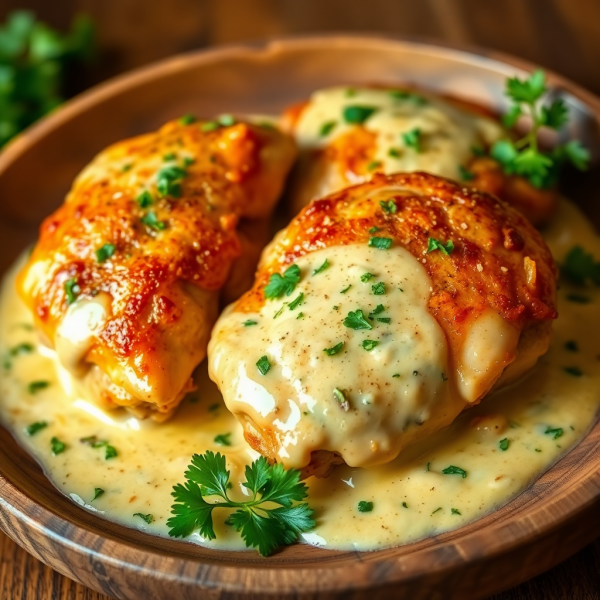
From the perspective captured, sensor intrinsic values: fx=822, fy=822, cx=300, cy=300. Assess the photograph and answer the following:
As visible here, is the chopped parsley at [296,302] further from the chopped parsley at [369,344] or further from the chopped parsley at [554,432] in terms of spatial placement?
the chopped parsley at [554,432]

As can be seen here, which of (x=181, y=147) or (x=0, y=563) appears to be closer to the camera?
(x=0, y=563)

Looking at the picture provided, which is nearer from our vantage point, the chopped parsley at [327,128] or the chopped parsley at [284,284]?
the chopped parsley at [284,284]

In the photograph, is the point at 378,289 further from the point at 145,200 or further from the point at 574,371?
the point at 145,200

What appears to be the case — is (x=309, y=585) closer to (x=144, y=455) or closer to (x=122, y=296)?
(x=144, y=455)

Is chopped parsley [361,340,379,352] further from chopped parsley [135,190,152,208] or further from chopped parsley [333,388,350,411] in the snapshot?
chopped parsley [135,190,152,208]

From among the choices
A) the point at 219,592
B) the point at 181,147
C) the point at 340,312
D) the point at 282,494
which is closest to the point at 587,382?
the point at 340,312

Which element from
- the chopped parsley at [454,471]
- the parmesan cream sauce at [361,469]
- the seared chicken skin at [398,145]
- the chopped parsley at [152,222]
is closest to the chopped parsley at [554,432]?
the parmesan cream sauce at [361,469]
